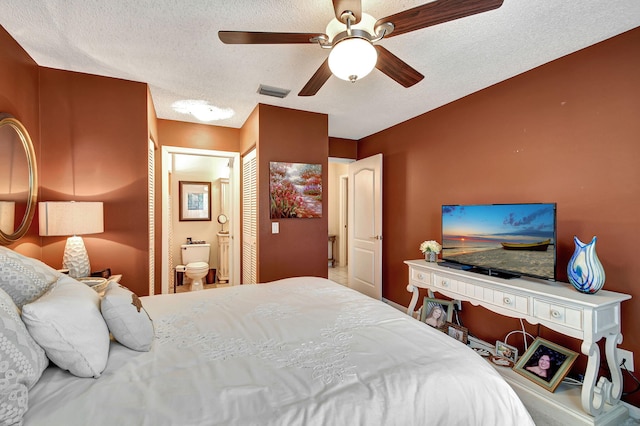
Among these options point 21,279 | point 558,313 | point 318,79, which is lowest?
point 558,313

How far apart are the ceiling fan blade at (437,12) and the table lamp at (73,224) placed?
2.40 meters

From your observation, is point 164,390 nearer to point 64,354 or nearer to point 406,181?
point 64,354

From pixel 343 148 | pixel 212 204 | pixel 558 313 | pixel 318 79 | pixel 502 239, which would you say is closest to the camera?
pixel 558 313

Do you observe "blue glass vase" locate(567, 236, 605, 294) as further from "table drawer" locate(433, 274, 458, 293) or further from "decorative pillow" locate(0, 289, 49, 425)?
"decorative pillow" locate(0, 289, 49, 425)

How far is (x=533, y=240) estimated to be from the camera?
215cm

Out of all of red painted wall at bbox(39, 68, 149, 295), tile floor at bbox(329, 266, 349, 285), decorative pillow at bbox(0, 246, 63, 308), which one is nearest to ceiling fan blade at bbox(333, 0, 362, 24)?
decorative pillow at bbox(0, 246, 63, 308)

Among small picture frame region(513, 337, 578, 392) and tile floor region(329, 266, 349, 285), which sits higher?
Answer: small picture frame region(513, 337, 578, 392)

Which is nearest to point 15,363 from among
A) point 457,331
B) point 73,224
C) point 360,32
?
point 73,224

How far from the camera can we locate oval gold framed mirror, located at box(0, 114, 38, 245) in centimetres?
183

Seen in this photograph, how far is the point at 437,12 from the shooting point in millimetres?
1329

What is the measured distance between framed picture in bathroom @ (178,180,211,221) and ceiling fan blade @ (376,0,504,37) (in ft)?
15.7

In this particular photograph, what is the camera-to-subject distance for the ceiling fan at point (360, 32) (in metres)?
1.31

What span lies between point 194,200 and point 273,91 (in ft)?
11.1

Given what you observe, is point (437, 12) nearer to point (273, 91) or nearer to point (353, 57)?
point (353, 57)
